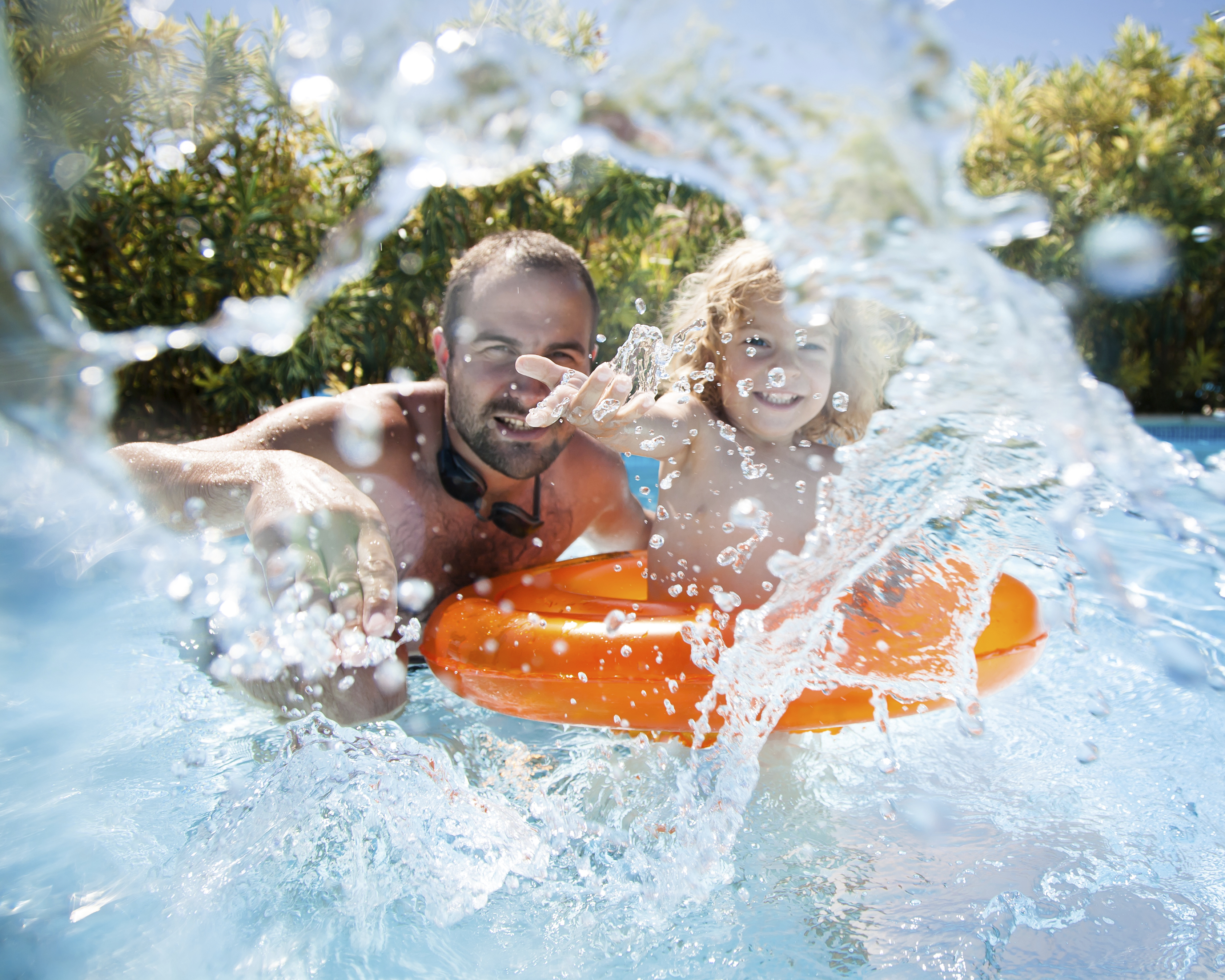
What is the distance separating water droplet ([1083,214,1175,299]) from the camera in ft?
23.1

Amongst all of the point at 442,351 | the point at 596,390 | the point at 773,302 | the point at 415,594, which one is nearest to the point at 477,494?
the point at 415,594

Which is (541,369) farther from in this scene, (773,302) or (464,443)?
(464,443)

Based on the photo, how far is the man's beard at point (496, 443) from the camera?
7.80ft

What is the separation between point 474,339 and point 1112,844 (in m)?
1.89

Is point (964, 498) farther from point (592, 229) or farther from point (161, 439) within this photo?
point (161, 439)

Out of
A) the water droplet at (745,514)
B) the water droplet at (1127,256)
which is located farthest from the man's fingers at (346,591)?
the water droplet at (1127,256)

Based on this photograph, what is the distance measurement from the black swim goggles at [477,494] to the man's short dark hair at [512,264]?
1.11 ft

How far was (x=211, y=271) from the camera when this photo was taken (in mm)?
5992

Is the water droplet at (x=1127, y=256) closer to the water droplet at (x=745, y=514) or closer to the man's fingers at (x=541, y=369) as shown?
the water droplet at (x=745, y=514)

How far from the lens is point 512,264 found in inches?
91.6

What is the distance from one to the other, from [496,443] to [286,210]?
487 centimetres

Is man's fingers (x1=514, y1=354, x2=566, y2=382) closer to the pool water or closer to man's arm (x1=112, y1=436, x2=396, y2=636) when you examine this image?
man's arm (x1=112, y1=436, x2=396, y2=636)

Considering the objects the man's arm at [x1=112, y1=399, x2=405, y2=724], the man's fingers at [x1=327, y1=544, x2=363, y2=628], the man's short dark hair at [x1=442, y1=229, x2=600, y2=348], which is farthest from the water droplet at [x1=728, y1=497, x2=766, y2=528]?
the man's fingers at [x1=327, y1=544, x2=363, y2=628]

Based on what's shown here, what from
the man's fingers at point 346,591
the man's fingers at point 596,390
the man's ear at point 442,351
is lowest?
the man's fingers at point 346,591
